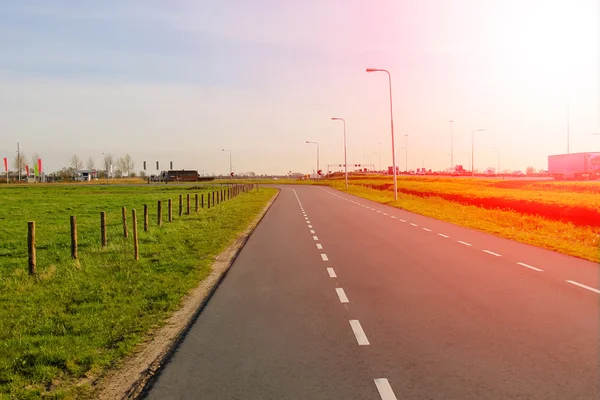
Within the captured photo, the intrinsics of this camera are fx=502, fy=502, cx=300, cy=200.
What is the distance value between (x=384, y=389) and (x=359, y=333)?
1.68 m

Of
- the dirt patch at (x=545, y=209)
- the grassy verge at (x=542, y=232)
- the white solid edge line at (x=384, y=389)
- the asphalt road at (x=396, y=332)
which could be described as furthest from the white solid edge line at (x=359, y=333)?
the dirt patch at (x=545, y=209)

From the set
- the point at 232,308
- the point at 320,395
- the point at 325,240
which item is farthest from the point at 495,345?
the point at 325,240

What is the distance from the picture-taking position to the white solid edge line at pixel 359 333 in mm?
5688

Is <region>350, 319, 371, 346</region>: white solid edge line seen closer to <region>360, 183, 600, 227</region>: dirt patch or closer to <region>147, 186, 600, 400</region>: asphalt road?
<region>147, 186, 600, 400</region>: asphalt road

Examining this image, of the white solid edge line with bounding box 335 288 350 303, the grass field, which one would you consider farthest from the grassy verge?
the grass field

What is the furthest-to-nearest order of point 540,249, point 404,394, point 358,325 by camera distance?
point 540,249
point 358,325
point 404,394

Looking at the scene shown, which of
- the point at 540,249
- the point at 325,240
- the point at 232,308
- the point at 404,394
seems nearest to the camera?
the point at 404,394

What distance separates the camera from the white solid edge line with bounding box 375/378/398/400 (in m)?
4.20

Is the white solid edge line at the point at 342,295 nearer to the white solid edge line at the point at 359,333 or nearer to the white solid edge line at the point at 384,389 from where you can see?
the white solid edge line at the point at 359,333

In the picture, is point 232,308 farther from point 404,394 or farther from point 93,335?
point 404,394

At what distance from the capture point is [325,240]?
51.0ft

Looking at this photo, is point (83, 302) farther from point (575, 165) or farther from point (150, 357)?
point (575, 165)

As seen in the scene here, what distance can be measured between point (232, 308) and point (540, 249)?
9474mm

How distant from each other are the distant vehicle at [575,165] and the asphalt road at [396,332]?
184 feet
